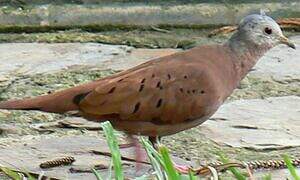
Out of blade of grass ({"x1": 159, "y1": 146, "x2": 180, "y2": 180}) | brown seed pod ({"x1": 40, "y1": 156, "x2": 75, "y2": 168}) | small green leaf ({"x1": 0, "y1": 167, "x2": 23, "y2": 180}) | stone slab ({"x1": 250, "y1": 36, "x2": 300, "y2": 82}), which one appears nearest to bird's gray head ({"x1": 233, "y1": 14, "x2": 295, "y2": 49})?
stone slab ({"x1": 250, "y1": 36, "x2": 300, "y2": 82})

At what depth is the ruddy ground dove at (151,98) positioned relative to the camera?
359cm

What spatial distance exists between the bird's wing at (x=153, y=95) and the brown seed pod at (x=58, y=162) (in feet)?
0.57

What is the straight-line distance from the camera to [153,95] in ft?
11.9

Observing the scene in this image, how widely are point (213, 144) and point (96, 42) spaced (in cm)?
166

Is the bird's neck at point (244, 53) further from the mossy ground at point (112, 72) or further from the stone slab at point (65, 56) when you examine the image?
the stone slab at point (65, 56)

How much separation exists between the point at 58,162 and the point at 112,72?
117 centimetres

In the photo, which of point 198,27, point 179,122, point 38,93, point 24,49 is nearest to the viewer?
point 179,122

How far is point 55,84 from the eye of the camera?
15.1ft

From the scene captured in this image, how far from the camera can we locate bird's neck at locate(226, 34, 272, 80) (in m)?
3.93

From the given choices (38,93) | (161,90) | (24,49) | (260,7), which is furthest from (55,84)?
(260,7)

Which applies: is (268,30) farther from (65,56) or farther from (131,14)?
(131,14)

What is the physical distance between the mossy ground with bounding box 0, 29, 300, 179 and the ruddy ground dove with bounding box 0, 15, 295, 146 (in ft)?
0.58

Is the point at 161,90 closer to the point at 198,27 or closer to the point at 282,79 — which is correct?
the point at 282,79

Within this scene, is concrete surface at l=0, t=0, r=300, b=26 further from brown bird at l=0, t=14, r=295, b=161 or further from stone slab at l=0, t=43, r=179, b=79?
brown bird at l=0, t=14, r=295, b=161
